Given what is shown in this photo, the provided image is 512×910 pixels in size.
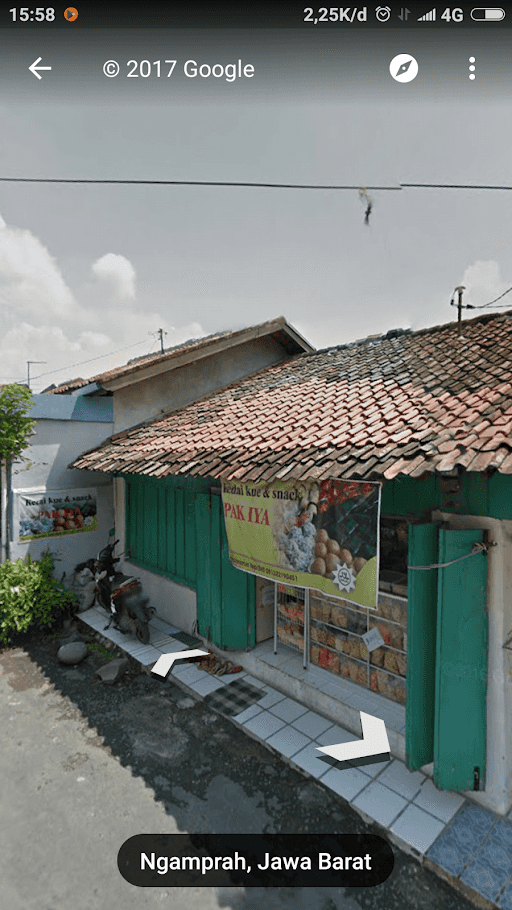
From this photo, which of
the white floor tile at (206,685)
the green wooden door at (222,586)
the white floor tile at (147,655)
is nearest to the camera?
the white floor tile at (206,685)

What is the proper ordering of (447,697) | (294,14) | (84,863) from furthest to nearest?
1. (447,697)
2. (84,863)
3. (294,14)

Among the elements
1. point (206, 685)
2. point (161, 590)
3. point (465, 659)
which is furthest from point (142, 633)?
point (465, 659)

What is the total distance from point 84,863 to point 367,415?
17.5ft

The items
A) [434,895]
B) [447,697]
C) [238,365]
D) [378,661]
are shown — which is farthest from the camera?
[238,365]

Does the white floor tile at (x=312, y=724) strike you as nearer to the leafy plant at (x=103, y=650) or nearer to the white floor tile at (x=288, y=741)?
the white floor tile at (x=288, y=741)

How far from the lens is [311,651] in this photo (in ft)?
20.0

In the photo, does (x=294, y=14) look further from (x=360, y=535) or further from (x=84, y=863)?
(x=84, y=863)

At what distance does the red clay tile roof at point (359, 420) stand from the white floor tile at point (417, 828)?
3.17m

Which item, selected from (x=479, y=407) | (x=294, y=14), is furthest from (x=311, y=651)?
(x=294, y=14)

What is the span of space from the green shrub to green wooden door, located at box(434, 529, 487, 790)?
7.20 meters

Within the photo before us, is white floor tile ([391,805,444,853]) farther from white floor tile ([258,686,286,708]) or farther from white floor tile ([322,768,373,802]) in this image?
white floor tile ([258,686,286,708])


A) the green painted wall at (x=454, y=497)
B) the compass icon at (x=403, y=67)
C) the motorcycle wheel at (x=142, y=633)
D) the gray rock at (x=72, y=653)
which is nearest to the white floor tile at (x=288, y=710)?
the motorcycle wheel at (x=142, y=633)

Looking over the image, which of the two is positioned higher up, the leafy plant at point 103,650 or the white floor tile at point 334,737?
the white floor tile at point 334,737

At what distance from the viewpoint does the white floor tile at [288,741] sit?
15.9 ft
